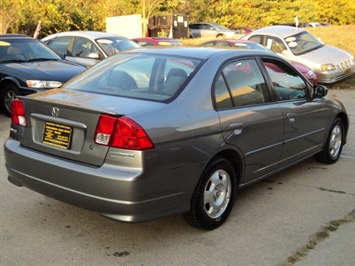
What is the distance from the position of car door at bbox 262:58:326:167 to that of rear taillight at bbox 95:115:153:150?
1.97 meters

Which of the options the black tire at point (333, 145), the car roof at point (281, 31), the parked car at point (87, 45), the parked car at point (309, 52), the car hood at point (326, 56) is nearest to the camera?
the black tire at point (333, 145)

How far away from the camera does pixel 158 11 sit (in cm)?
3491

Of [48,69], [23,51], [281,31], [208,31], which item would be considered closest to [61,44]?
[23,51]

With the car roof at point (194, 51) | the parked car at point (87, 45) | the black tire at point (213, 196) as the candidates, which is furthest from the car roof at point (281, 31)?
the black tire at point (213, 196)

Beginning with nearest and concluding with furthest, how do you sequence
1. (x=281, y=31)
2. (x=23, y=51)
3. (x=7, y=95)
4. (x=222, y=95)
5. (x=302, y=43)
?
1. (x=222, y=95)
2. (x=7, y=95)
3. (x=23, y=51)
4. (x=302, y=43)
5. (x=281, y=31)

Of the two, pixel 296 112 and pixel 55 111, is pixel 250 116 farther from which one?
pixel 55 111

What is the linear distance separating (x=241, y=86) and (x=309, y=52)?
8.94 m

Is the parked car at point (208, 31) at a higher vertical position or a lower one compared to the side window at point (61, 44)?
lower

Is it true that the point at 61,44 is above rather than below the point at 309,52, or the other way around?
above

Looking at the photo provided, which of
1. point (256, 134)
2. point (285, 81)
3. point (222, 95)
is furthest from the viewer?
point (285, 81)

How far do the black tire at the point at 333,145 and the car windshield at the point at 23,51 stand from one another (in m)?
5.72

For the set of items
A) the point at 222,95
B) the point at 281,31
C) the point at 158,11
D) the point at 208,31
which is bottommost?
the point at 208,31

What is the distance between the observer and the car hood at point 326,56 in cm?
1183

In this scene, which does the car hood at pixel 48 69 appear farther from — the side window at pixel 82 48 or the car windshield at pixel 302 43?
the car windshield at pixel 302 43
